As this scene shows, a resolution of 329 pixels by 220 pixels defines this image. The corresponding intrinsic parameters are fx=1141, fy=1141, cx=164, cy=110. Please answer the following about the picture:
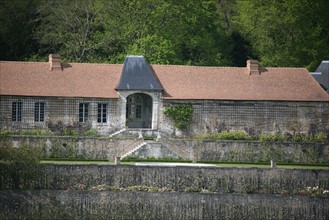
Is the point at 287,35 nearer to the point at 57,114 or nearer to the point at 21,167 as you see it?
the point at 57,114

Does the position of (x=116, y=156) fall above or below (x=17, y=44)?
below

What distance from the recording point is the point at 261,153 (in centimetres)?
5972

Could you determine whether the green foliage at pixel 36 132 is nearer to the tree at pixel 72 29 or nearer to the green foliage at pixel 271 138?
the green foliage at pixel 271 138

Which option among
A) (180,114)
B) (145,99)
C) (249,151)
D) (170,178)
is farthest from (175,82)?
(170,178)

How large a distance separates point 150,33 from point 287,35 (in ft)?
36.8

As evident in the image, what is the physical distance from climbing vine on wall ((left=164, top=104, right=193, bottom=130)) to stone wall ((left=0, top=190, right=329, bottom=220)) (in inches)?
575

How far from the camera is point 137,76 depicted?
65.8 metres

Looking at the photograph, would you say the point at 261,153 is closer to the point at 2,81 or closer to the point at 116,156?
the point at 116,156

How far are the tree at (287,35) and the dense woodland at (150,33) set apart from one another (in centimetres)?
7

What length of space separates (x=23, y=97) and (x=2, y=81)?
5.46 ft

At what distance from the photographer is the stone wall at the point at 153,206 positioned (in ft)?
161

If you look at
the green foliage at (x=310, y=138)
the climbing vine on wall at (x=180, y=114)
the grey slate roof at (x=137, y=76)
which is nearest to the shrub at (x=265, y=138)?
the green foliage at (x=310, y=138)

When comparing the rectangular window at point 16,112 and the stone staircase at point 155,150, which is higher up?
the rectangular window at point 16,112

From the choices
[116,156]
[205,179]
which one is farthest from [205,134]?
[205,179]
